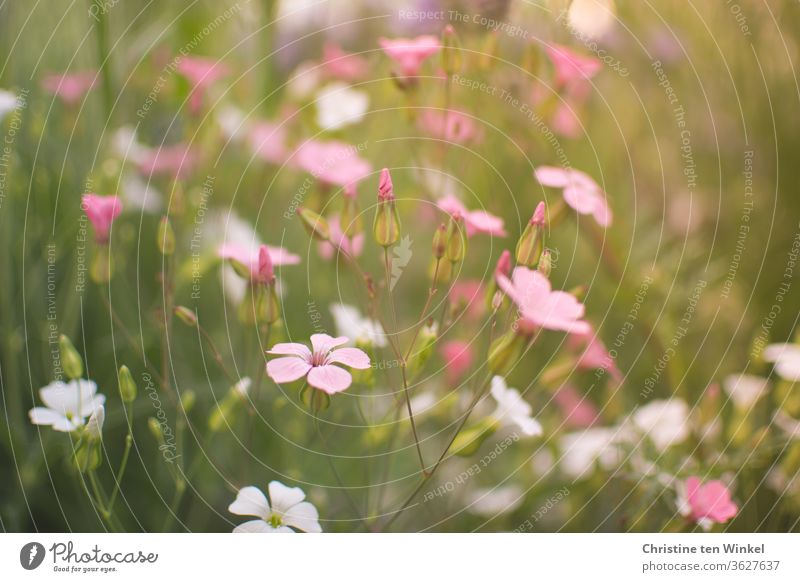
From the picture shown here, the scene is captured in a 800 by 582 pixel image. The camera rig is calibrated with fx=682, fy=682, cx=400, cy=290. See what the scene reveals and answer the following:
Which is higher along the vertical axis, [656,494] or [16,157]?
[16,157]

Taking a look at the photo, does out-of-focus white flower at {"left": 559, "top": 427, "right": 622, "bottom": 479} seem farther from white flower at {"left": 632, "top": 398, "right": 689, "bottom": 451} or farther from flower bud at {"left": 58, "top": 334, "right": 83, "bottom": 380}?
flower bud at {"left": 58, "top": 334, "right": 83, "bottom": 380}

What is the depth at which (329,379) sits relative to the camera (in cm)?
31

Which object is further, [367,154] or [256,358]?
[367,154]

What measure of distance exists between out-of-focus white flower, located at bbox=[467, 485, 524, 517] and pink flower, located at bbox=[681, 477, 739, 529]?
98 millimetres

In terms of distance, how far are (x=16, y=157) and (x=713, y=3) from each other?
0.50 meters

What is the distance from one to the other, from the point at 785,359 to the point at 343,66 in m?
0.35

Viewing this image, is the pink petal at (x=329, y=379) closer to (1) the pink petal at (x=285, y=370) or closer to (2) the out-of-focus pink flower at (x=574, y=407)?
(1) the pink petal at (x=285, y=370)

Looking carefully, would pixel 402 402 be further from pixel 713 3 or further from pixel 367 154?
pixel 713 3

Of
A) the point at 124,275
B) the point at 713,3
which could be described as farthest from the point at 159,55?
the point at 713,3

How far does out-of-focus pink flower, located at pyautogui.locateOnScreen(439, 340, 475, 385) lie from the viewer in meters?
0.43

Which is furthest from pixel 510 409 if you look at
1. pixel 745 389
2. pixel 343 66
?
pixel 343 66

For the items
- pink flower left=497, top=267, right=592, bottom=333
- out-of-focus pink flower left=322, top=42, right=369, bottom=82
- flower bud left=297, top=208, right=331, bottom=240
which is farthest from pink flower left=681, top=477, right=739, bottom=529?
out-of-focus pink flower left=322, top=42, right=369, bottom=82

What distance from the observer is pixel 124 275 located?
459 millimetres

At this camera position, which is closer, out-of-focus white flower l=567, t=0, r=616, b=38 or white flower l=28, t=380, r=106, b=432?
white flower l=28, t=380, r=106, b=432
